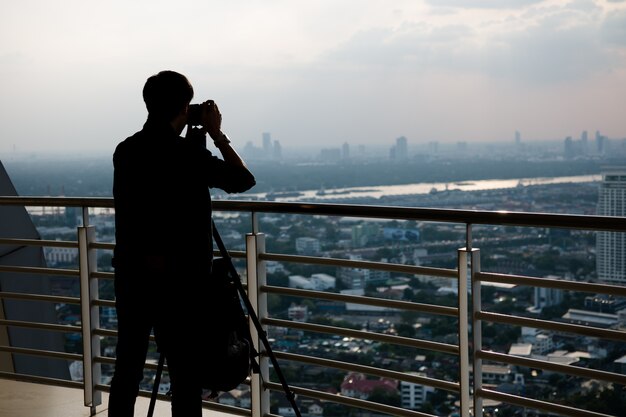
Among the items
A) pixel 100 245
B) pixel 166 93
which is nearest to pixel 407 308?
pixel 166 93

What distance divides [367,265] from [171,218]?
35.8 inches

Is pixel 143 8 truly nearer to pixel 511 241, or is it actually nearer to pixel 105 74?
pixel 105 74

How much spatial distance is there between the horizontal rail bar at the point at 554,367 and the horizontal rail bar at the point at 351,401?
0.33 metres

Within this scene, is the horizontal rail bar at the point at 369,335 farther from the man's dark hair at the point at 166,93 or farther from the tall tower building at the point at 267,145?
the tall tower building at the point at 267,145

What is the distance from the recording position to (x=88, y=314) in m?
4.43

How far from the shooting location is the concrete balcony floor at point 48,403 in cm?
438

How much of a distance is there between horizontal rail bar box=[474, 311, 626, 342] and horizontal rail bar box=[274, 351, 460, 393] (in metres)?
0.28

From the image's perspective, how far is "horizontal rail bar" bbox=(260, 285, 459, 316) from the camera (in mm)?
3291

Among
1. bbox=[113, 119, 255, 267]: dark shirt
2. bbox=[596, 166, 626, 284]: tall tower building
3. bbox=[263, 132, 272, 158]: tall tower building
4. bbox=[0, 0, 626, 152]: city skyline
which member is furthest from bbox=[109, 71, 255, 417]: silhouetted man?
bbox=[263, 132, 272, 158]: tall tower building

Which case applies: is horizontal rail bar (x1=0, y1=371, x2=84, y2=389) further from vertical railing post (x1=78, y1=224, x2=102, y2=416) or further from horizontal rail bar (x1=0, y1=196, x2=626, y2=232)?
horizontal rail bar (x1=0, y1=196, x2=626, y2=232)

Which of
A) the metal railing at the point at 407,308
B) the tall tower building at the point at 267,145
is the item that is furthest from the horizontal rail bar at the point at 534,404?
the tall tower building at the point at 267,145

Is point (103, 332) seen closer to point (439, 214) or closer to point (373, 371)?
point (373, 371)

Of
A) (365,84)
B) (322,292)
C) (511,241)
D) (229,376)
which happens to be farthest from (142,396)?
(365,84)

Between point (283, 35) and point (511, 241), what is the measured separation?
94.9 feet
